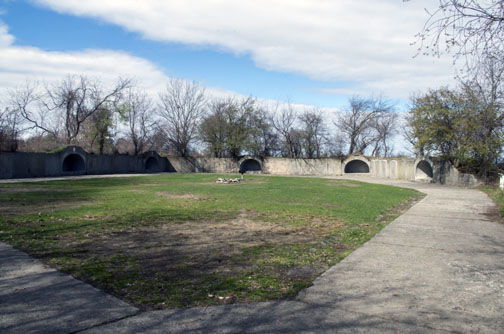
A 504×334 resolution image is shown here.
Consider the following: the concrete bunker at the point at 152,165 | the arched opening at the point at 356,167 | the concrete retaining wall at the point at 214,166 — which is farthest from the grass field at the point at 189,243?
the concrete bunker at the point at 152,165

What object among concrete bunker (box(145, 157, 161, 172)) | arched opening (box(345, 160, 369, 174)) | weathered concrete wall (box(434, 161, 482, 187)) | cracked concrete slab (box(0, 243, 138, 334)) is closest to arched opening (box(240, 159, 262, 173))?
concrete bunker (box(145, 157, 161, 172))

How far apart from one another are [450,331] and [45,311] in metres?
3.92

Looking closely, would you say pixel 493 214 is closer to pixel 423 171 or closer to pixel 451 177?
pixel 451 177

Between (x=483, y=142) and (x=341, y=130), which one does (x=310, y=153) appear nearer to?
(x=341, y=130)

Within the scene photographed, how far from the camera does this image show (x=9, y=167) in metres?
27.2

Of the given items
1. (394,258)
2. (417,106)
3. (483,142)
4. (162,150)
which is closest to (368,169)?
(417,106)

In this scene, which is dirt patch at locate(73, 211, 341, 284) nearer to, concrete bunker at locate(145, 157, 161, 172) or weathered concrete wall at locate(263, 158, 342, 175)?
weathered concrete wall at locate(263, 158, 342, 175)

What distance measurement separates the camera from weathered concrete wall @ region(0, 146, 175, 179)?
2766 cm

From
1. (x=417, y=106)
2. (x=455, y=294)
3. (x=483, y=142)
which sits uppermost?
(x=417, y=106)

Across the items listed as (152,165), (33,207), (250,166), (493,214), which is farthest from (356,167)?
(33,207)

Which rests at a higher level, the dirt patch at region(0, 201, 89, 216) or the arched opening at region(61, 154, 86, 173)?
the arched opening at region(61, 154, 86, 173)

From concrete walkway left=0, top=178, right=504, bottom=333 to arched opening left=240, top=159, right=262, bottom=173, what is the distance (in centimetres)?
4153

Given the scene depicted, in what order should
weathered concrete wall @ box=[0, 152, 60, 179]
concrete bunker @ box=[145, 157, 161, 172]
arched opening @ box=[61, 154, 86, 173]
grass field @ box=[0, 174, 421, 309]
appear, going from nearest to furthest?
grass field @ box=[0, 174, 421, 309], weathered concrete wall @ box=[0, 152, 60, 179], arched opening @ box=[61, 154, 86, 173], concrete bunker @ box=[145, 157, 161, 172]

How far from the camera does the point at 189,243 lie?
693 centimetres
